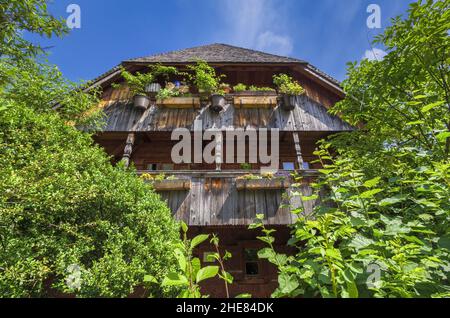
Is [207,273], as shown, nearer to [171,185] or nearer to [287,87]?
[171,185]

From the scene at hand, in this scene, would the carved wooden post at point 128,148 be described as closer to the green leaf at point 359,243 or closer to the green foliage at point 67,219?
the green foliage at point 67,219

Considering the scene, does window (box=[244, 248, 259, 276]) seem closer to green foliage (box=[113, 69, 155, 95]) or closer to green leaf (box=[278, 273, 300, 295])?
green leaf (box=[278, 273, 300, 295])

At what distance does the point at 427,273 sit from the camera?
1598 mm

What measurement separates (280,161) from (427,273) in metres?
8.82

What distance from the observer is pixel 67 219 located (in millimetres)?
3861

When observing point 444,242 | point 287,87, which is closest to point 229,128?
point 287,87

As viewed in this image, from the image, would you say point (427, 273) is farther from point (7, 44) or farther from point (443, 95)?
point (7, 44)

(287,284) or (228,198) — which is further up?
(228,198)

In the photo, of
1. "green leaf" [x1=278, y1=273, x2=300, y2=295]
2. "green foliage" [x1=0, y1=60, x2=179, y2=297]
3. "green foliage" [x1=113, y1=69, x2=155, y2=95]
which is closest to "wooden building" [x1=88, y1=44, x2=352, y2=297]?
"green foliage" [x1=113, y1=69, x2=155, y2=95]

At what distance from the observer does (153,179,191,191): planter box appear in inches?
264

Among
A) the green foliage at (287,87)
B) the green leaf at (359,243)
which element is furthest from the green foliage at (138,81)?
the green leaf at (359,243)

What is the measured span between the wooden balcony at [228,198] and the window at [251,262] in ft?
7.06

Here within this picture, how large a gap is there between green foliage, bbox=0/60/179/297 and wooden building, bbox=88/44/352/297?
207 centimetres

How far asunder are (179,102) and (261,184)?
4.78 m
